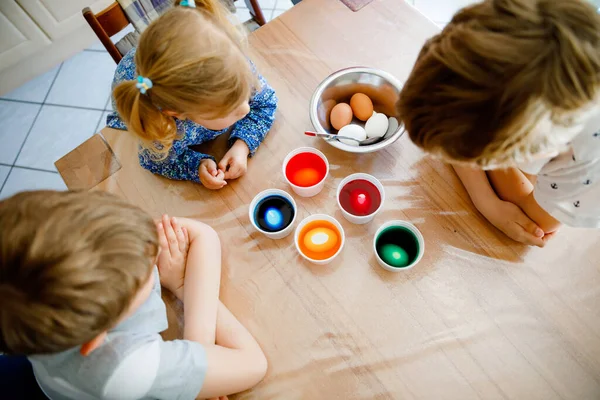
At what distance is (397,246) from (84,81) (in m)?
1.96

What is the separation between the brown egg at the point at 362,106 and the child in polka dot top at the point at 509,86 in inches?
11.7

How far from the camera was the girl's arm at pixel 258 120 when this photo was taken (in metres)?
0.92

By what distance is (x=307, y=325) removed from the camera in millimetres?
756

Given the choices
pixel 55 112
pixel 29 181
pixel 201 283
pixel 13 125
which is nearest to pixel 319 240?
pixel 201 283

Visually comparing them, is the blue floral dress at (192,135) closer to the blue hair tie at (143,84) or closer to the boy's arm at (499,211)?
the blue hair tie at (143,84)

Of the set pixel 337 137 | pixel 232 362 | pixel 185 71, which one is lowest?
pixel 232 362

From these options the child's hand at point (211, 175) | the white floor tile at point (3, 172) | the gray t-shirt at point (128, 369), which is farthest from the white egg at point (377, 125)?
the white floor tile at point (3, 172)

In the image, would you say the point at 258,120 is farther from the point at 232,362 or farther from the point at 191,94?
the point at 232,362

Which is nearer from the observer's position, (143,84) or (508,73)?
(508,73)

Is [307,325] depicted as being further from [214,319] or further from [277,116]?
[277,116]

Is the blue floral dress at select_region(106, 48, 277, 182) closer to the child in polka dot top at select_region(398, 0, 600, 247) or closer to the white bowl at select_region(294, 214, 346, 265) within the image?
the white bowl at select_region(294, 214, 346, 265)

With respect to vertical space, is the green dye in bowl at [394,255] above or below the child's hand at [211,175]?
below

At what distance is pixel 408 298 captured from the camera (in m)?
0.76

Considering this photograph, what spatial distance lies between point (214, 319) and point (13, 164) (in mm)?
1710
